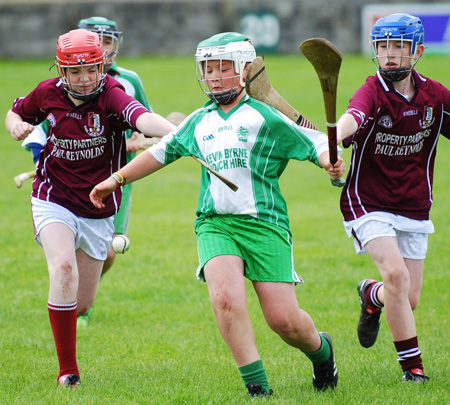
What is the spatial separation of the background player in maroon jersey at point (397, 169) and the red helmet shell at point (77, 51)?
5.12 feet

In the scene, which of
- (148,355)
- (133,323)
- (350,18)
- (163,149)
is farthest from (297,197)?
(350,18)

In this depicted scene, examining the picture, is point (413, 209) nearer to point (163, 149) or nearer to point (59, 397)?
point (163, 149)

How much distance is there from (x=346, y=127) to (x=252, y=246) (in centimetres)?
85

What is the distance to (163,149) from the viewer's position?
4645 mm

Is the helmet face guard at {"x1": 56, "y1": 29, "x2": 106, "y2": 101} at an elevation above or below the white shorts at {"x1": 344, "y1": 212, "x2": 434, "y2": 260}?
above

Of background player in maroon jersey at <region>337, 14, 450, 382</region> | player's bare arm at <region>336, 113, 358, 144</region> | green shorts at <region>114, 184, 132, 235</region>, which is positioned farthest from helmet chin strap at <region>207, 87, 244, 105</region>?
green shorts at <region>114, 184, 132, 235</region>

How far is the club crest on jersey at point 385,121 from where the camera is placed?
16.3ft

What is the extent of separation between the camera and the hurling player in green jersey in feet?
14.4

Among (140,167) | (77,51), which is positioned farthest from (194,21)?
(140,167)

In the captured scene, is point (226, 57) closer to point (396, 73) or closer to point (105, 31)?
point (396, 73)

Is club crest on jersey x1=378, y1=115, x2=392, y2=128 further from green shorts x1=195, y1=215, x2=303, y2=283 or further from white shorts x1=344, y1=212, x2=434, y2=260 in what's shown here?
green shorts x1=195, y1=215, x2=303, y2=283

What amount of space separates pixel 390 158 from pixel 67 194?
2.00m

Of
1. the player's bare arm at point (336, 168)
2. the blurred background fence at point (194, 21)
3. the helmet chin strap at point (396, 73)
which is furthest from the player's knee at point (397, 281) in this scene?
the blurred background fence at point (194, 21)

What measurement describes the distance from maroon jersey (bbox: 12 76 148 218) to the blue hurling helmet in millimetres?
1511
